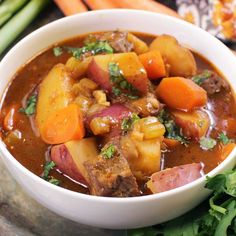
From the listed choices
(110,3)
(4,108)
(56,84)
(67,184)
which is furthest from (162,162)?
(110,3)

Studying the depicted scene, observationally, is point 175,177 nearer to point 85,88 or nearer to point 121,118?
Result: point 121,118

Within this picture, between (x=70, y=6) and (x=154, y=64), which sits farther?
(x=70, y=6)

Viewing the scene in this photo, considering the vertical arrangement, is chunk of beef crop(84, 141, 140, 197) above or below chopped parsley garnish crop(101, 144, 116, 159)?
below

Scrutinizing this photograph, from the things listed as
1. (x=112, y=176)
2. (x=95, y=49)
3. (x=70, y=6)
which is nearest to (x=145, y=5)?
(x=70, y=6)

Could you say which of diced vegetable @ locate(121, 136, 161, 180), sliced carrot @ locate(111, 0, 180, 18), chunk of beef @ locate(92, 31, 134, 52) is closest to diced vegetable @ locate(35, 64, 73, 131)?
chunk of beef @ locate(92, 31, 134, 52)

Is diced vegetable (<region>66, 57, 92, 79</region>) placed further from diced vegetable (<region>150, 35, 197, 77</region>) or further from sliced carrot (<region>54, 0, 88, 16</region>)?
sliced carrot (<region>54, 0, 88, 16</region>)

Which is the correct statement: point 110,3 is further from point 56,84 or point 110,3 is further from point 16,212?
point 16,212
